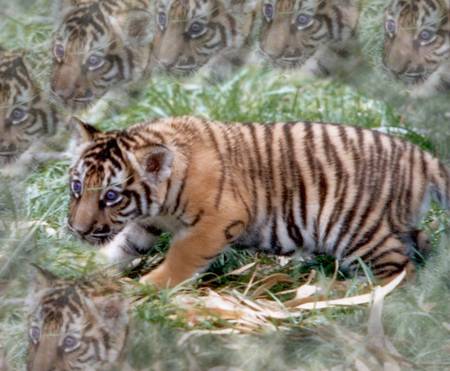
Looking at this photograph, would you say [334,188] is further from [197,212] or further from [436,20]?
[436,20]

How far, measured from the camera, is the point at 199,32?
22.6 feet

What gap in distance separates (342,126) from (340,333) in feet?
4.63

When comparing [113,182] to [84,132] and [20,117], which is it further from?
[20,117]

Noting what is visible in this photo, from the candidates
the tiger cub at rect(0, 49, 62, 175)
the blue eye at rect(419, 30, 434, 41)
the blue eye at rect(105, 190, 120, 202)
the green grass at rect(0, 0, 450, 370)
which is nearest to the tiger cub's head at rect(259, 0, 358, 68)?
the green grass at rect(0, 0, 450, 370)

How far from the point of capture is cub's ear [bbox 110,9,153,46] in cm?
669

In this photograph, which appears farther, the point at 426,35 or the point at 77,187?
the point at 426,35

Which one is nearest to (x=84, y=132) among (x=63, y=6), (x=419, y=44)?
(x=63, y=6)

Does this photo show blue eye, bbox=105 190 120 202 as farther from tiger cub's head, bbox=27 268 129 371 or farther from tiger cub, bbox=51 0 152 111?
tiger cub, bbox=51 0 152 111

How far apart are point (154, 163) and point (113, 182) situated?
0.75ft

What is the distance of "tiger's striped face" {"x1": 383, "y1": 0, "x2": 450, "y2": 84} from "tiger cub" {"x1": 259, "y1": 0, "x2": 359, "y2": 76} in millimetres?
367

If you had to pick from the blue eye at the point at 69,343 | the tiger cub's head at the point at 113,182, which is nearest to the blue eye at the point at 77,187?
the tiger cub's head at the point at 113,182

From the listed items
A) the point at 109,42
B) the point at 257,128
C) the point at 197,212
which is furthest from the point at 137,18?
the point at 197,212

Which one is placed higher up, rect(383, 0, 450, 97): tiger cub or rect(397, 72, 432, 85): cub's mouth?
rect(383, 0, 450, 97): tiger cub

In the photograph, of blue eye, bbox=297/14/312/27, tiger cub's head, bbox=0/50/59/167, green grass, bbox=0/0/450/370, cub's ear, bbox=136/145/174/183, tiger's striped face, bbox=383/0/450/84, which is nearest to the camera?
green grass, bbox=0/0/450/370
